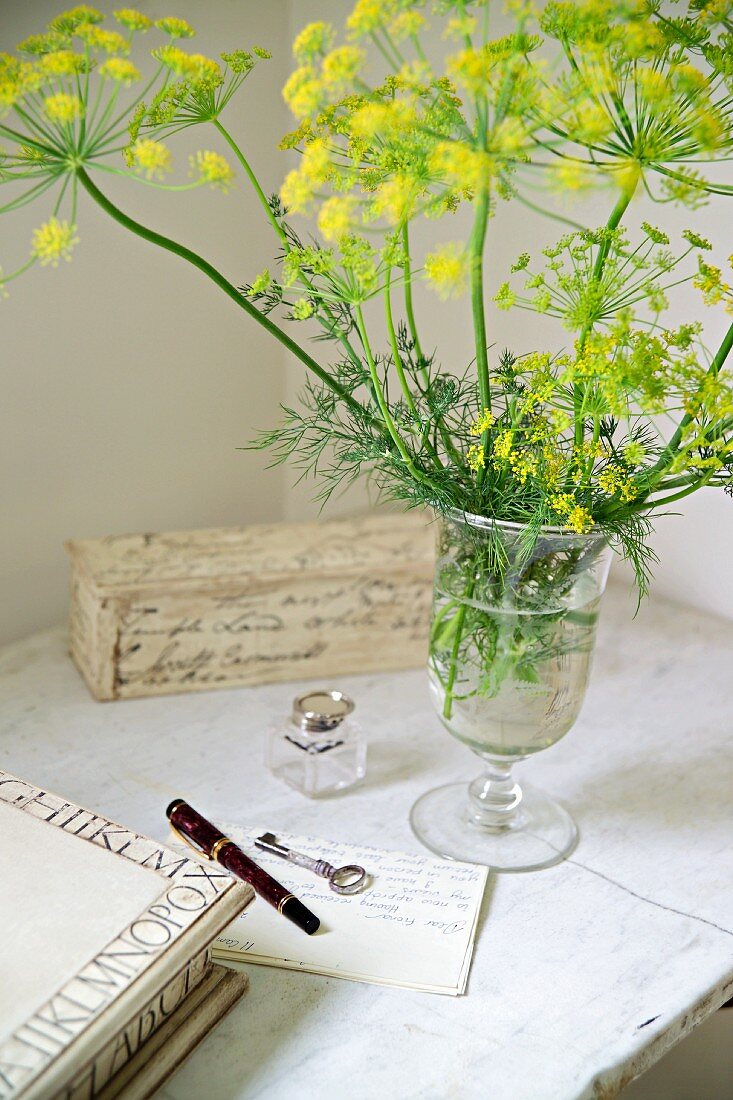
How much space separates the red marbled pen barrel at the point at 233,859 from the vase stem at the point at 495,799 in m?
0.20

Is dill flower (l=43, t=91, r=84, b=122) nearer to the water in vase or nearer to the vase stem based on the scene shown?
the water in vase

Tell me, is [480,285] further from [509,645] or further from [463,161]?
[509,645]

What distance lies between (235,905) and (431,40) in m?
1.02

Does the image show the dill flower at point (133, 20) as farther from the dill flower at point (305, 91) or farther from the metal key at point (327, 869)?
the metal key at point (327, 869)

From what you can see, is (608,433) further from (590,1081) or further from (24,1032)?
(24,1032)

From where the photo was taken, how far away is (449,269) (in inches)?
21.5

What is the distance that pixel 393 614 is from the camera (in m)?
1.11

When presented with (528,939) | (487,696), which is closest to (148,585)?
(487,696)

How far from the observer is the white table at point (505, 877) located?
0.65 metres

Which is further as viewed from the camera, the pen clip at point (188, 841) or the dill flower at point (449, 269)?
the pen clip at point (188, 841)

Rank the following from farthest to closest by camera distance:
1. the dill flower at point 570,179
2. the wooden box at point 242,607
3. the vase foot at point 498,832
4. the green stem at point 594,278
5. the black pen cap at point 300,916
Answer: the wooden box at point 242,607
the vase foot at point 498,832
the black pen cap at point 300,916
the green stem at point 594,278
the dill flower at point 570,179

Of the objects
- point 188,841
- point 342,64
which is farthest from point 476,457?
point 188,841

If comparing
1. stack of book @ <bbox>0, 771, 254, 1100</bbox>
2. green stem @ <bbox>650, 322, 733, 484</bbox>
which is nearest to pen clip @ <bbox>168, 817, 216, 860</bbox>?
stack of book @ <bbox>0, 771, 254, 1100</bbox>

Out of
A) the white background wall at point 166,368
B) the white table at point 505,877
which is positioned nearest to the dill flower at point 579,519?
the white table at point 505,877
